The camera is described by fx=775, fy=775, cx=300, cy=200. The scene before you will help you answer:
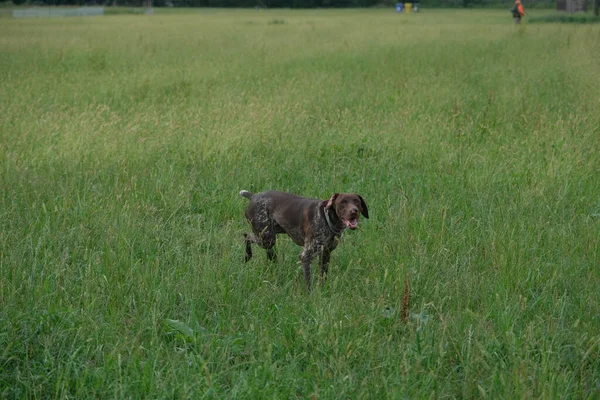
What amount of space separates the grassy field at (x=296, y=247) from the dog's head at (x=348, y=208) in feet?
1.47

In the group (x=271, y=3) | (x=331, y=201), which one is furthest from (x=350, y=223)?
(x=271, y=3)

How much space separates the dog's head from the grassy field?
45 cm

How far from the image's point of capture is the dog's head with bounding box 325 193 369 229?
436 centimetres

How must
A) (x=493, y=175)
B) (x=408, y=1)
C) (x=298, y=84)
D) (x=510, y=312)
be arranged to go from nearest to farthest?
(x=510, y=312)
(x=493, y=175)
(x=298, y=84)
(x=408, y=1)

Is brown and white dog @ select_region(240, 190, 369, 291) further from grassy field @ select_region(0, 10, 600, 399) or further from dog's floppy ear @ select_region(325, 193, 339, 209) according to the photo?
grassy field @ select_region(0, 10, 600, 399)

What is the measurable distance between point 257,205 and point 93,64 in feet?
34.6

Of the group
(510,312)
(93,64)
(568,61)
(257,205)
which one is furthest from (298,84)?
(510,312)

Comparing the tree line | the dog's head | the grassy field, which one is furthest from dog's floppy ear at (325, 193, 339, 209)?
the tree line

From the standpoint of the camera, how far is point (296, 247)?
18.3ft

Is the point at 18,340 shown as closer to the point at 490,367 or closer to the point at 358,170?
the point at 490,367

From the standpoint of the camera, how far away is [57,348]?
3746 mm

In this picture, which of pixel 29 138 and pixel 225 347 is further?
pixel 29 138

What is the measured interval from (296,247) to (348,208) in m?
1.27

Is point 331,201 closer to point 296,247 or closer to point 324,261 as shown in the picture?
point 324,261
